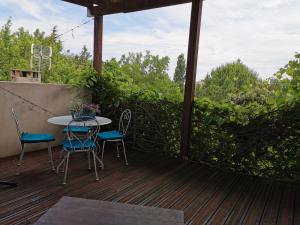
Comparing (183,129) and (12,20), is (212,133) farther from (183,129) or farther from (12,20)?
(12,20)

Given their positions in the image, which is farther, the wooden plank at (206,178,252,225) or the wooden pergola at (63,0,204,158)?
the wooden pergola at (63,0,204,158)

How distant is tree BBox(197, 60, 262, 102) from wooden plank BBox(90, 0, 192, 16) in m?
1.58

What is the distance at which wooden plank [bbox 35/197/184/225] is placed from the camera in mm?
1335

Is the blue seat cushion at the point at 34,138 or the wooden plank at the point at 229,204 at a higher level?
the blue seat cushion at the point at 34,138

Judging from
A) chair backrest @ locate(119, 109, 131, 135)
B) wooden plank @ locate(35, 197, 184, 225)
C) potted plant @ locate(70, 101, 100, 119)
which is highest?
potted plant @ locate(70, 101, 100, 119)

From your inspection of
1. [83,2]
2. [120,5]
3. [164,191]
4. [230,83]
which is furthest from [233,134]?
[83,2]

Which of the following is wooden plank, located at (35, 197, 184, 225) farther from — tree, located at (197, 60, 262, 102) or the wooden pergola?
tree, located at (197, 60, 262, 102)

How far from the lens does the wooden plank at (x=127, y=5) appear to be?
4.02 meters

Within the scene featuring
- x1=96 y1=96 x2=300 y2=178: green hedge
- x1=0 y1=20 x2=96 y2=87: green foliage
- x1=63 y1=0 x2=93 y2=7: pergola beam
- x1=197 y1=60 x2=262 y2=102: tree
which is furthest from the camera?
x1=0 y1=20 x2=96 y2=87: green foliage

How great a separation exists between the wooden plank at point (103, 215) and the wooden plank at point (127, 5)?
133 inches

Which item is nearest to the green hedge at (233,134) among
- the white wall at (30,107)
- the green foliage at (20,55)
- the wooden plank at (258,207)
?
the wooden plank at (258,207)

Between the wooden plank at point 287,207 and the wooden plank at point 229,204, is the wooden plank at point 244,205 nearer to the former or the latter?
the wooden plank at point 229,204

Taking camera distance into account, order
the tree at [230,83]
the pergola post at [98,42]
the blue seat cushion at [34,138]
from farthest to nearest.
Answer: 1. the pergola post at [98,42]
2. the tree at [230,83]
3. the blue seat cushion at [34,138]

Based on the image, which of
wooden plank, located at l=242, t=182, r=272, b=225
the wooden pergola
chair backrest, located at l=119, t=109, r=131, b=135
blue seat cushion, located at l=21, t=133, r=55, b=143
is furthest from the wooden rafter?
wooden plank, located at l=242, t=182, r=272, b=225
